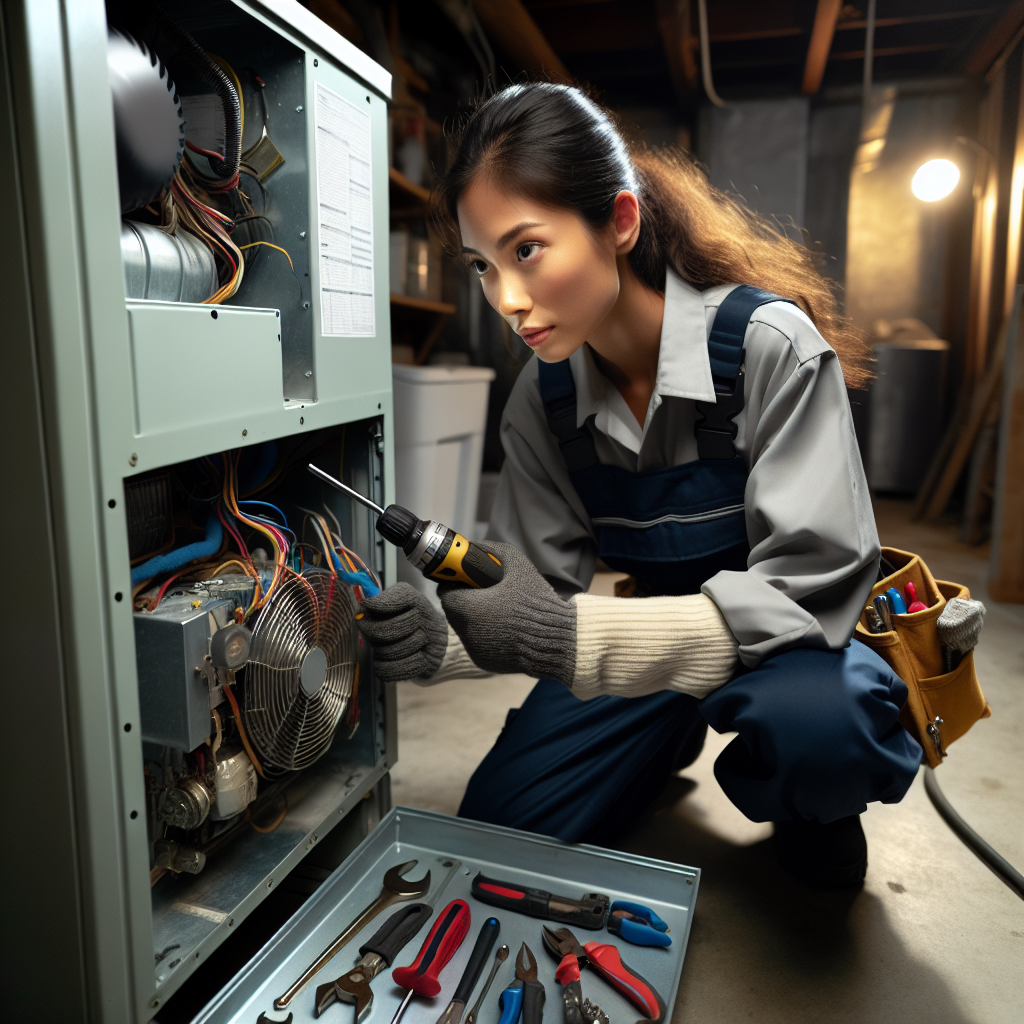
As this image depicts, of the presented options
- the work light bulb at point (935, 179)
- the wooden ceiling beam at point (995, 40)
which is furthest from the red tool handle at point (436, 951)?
the wooden ceiling beam at point (995, 40)

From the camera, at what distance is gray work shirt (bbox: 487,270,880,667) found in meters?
1.02

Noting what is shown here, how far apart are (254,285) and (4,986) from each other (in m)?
0.79

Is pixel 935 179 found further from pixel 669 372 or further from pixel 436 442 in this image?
pixel 669 372

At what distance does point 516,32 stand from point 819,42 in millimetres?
1326

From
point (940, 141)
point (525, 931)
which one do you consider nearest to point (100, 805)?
point (525, 931)

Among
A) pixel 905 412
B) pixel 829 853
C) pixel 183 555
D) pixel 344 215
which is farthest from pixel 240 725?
pixel 905 412

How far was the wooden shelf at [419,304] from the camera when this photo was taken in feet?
8.69

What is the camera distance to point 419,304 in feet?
9.11

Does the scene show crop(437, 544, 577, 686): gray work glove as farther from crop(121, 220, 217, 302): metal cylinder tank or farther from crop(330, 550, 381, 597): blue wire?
crop(121, 220, 217, 302): metal cylinder tank

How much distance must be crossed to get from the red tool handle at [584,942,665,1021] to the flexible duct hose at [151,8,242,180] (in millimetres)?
1010

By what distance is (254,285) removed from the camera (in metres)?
1.06

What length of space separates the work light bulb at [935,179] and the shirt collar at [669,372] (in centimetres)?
316

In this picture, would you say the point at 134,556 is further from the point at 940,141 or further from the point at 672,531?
the point at 940,141

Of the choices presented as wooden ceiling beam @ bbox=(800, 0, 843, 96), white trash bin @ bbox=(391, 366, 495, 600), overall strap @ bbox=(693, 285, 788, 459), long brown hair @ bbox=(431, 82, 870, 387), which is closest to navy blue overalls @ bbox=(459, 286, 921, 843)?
overall strap @ bbox=(693, 285, 788, 459)
